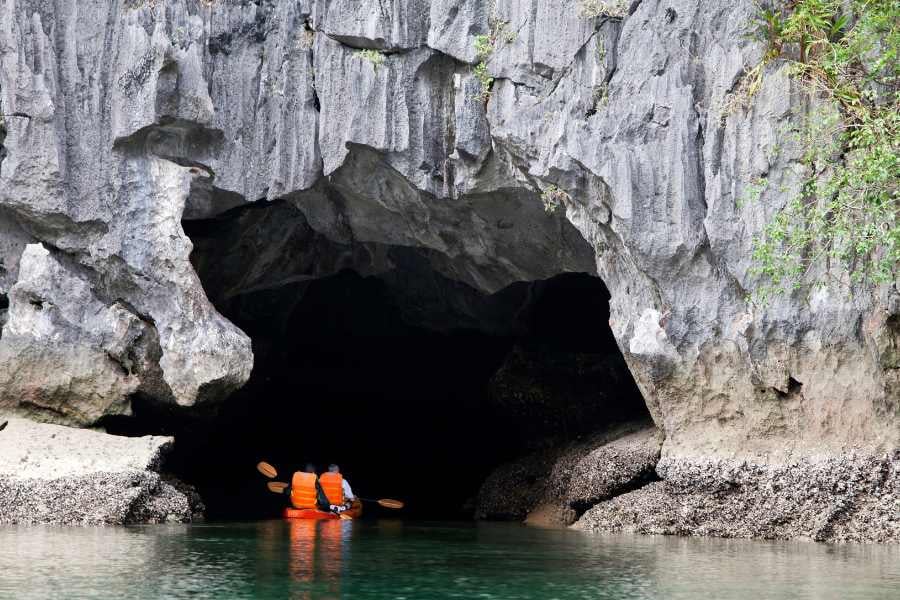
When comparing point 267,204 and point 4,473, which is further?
point 267,204

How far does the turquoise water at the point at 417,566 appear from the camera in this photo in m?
9.55

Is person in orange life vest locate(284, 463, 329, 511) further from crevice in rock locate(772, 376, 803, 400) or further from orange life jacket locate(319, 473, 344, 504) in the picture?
crevice in rock locate(772, 376, 803, 400)

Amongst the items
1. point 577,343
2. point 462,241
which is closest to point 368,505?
point 577,343

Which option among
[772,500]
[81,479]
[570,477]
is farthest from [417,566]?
[570,477]

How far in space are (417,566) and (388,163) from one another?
6.83 m

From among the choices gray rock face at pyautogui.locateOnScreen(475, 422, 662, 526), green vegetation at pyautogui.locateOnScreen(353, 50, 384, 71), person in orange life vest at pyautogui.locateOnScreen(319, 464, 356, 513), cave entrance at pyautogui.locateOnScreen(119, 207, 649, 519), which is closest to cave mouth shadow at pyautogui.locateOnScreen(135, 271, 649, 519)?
cave entrance at pyautogui.locateOnScreen(119, 207, 649, 519)

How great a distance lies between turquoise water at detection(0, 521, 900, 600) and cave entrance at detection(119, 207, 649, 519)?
479 cm

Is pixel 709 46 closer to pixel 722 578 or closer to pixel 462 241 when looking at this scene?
pixel 462 241

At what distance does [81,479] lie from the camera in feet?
51.3

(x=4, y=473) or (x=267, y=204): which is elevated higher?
(x=267, y=204)

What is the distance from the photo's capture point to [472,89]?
53.3 feet

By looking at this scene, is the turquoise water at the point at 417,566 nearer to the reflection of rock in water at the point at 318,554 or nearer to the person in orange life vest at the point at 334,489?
the reflection of rock in water at the point at 318,554

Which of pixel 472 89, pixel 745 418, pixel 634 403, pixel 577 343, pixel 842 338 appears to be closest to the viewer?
pixel 842 338

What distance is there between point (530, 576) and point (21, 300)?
9185 millimetres
